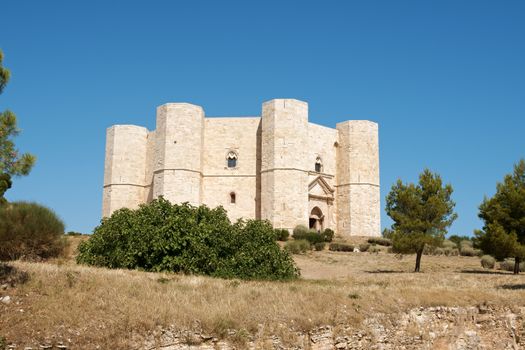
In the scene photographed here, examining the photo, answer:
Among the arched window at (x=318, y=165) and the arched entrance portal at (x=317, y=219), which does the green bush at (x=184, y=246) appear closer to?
the arched entrance portal at (x=317, y=219)

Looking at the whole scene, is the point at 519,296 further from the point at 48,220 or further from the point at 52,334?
the point at 48,220

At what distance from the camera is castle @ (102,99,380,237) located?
36062 millimetres

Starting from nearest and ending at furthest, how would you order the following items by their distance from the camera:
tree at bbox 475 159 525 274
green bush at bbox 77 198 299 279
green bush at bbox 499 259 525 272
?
1. green bush at bbox 77 198 299 279
2. tree at bbox 475 159 525 274
3. green bush at bbox 499 259 525 272

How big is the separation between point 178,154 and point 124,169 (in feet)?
15.8

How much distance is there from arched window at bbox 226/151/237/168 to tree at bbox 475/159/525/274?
19.2 meters

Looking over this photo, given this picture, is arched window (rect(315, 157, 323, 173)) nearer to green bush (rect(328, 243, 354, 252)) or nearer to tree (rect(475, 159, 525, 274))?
green bush (rect(328, 243, 354, 252))

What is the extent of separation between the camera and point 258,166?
3831 cm

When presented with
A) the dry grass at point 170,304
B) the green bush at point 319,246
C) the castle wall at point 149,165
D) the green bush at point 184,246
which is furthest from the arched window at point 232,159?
the dry grass at point 170,304

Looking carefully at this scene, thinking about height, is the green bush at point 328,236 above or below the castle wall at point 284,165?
below

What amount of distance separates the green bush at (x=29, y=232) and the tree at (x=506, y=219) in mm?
14638

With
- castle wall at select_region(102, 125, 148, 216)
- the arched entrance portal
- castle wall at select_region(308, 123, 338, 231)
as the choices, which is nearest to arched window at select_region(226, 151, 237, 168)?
castle wall at select_region(308, 123, 338, 231)

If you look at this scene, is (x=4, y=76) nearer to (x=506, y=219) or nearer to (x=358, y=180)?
(x=506, y=219)

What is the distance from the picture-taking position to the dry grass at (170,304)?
9.30m

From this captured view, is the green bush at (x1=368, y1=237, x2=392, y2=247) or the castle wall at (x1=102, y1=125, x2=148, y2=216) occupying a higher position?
the castle wall at (x1=102, y1=125, x2=148, y2=216)
